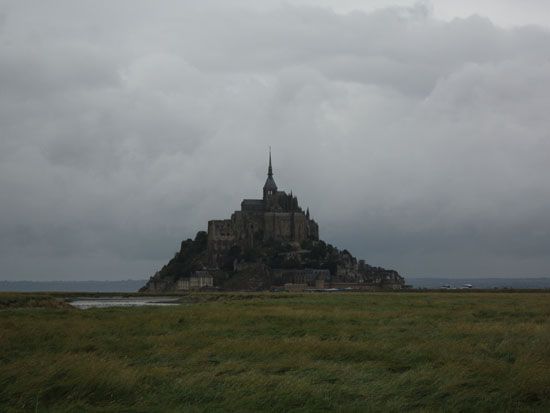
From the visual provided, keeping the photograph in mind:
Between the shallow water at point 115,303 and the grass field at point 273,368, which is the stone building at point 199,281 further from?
the grass field at point 273,368

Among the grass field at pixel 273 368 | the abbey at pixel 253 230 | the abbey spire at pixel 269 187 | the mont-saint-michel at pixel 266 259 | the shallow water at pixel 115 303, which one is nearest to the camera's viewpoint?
the grass field at pixel 273 368

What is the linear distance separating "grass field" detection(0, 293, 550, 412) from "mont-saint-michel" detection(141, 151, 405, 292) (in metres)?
125

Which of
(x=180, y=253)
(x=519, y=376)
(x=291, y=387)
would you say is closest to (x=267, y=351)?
(x=291, y=387)

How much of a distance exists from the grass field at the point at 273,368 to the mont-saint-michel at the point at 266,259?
125100 mm

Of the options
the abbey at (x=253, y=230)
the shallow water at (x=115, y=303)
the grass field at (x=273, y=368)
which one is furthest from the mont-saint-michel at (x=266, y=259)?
the grass field at (x=273, y=368)

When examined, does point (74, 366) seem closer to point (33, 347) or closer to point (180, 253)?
point (33, 347)

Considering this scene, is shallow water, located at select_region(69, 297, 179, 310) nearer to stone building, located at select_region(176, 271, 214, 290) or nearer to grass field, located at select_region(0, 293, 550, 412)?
grass field, located at select_region(0, 293, 550, 412)

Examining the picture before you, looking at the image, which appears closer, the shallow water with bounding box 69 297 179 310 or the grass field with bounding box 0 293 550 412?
→ the grass field with bounding box 0 293 550 412

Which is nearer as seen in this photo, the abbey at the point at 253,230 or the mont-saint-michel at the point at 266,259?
the mont-saint-michel at the point at 266,259

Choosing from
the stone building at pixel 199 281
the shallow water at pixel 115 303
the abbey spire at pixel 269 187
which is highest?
the abbey spire at pixel 269 187

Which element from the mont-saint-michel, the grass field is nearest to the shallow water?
the grass field

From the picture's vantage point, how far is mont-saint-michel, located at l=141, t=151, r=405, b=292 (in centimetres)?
15168

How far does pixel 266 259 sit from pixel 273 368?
473ft

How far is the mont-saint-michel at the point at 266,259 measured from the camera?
152 m
